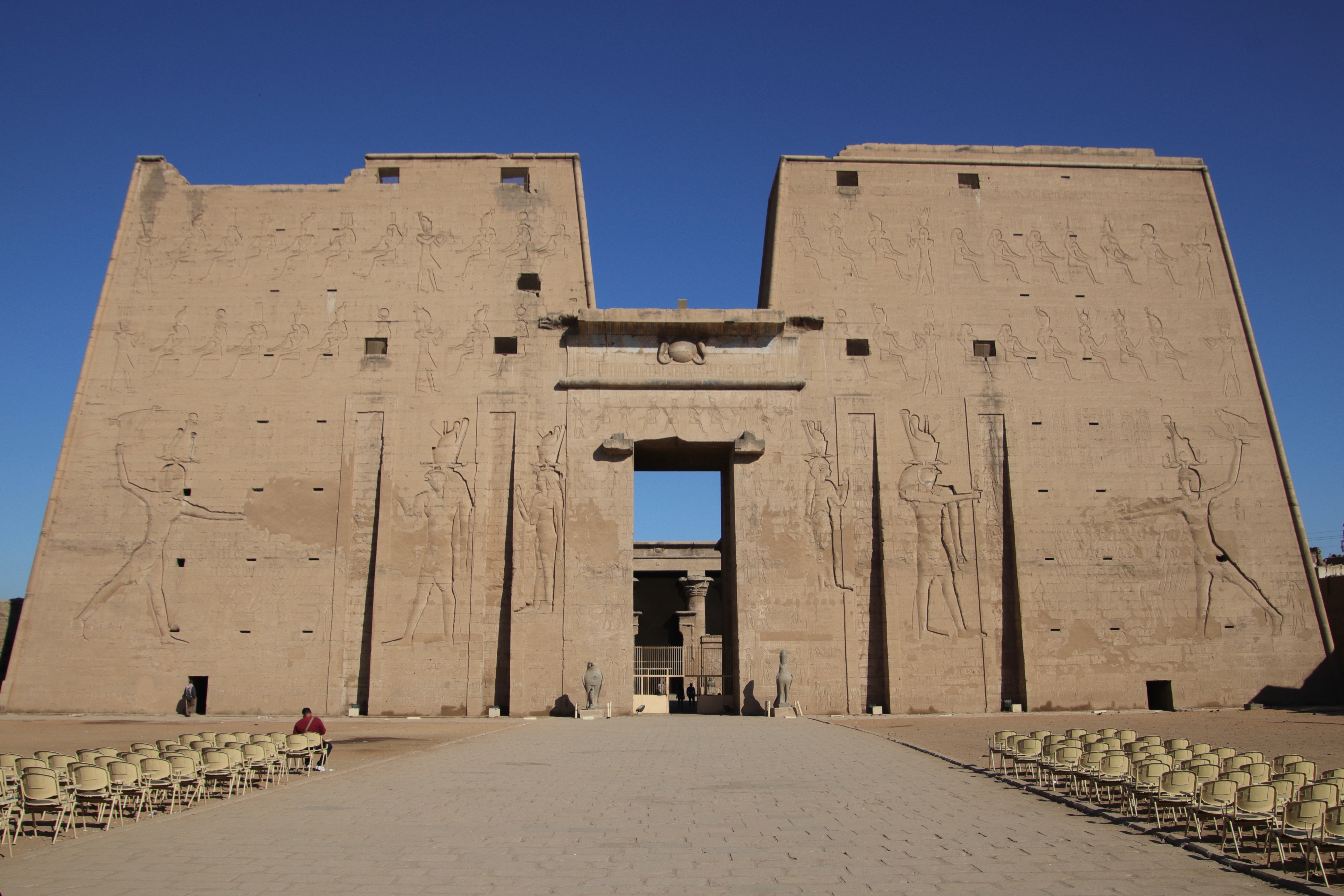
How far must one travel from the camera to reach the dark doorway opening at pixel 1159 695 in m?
19.4

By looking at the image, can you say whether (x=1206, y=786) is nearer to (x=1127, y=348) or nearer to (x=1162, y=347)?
(x=1127, y=348)

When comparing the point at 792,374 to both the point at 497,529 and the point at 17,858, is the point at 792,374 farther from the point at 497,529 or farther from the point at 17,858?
the point at 17,858

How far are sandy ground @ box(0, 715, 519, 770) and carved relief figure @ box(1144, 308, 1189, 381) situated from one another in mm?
16561

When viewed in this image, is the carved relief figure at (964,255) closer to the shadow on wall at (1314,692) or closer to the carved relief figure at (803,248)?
the carved relief figure at (803,248)

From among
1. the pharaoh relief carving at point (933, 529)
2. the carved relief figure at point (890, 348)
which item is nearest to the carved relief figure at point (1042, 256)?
the carved relief figure at point (890, 348)

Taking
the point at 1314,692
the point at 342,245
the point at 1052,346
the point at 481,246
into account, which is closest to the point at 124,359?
the point at 342,245

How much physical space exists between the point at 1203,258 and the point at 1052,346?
468 centimetres

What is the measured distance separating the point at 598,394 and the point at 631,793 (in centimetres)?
1262

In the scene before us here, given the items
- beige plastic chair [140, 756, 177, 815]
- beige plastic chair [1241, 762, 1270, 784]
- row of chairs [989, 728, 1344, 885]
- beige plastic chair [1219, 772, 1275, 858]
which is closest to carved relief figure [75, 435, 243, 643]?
beige plastic chair [140, 756, 177, 815]

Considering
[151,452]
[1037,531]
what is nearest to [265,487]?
[151,452]

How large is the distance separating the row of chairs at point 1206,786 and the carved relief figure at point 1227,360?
1371cm

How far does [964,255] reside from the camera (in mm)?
21656

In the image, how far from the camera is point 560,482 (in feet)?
64.8

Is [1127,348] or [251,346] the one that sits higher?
[1127,348]
